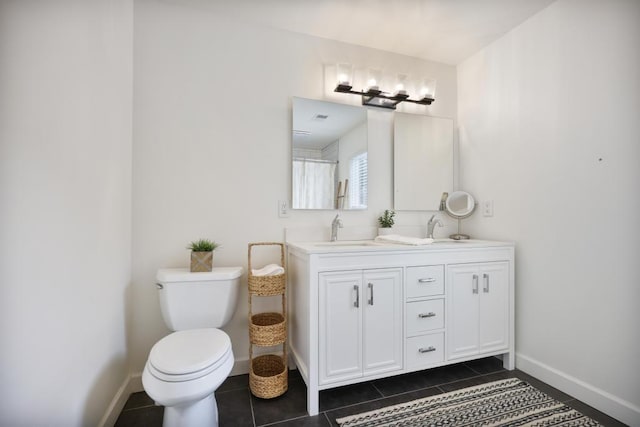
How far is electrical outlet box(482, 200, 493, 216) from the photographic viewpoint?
2234 millimetres

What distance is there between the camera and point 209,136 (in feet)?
6.30

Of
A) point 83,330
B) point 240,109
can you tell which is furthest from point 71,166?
point 240,109

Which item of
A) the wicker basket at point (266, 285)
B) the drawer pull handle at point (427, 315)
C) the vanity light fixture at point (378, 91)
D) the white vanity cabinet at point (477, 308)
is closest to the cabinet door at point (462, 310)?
the white vanity cabinet at point (477, 308)

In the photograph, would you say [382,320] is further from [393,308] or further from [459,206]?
[459,206]

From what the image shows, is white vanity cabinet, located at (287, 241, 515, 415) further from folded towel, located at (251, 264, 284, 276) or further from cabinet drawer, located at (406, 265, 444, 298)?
folded towel, located at (251, 264, 284, 276)

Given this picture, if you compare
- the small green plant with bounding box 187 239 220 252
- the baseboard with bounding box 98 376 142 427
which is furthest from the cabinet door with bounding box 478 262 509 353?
the baseboard with bounding box 98 376 142 427

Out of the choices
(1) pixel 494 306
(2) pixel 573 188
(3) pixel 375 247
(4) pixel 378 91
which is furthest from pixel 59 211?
(2) pixel 573 188

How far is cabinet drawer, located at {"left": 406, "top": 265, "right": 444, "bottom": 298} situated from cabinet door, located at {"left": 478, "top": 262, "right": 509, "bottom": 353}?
326mm

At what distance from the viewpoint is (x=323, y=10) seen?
1890 millimetres

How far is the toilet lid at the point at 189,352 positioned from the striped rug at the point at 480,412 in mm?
739

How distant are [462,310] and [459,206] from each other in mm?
930

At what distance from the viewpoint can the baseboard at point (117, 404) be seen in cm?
138

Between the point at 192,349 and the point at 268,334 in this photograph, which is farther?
the point at 268,334

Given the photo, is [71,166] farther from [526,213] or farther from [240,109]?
[526,213]
